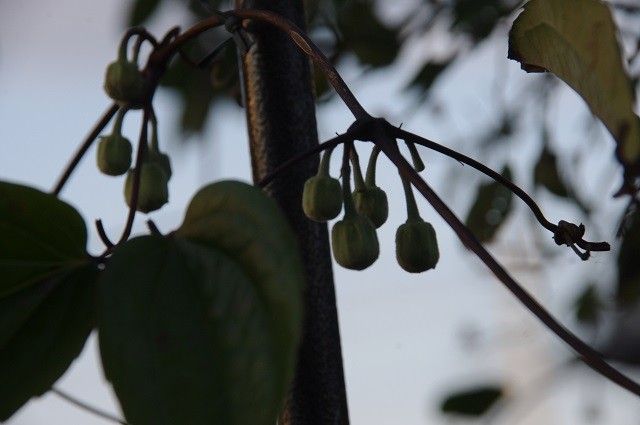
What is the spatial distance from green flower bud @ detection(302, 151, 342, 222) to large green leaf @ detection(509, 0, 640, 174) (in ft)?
0.24

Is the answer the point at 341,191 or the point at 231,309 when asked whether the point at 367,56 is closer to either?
the point at 341,191

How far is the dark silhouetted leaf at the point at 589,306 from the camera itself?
1.11 meters

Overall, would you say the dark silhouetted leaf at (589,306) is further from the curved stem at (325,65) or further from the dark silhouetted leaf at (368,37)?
the curved stem at (325,65)

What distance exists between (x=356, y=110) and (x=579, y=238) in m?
0.10

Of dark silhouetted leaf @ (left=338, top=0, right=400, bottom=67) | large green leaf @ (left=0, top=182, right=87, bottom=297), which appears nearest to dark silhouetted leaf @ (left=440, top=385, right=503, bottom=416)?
large green leaf @ (left=0, top=182, right=87, bottom=297)

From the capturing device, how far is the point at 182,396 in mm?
→ 270

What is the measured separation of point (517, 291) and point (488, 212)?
69 centimetres

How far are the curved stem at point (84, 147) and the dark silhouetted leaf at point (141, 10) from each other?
0.47 metres

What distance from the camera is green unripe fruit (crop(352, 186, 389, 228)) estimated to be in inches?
15.6

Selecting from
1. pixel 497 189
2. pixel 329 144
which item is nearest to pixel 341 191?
pixel 329 144

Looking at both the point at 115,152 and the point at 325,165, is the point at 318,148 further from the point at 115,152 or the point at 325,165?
the point at 115,152

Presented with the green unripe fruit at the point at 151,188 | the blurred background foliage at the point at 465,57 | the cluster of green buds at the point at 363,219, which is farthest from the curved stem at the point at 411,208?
the blurred background foliage at the point at 465,57

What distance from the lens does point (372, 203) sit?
40cm

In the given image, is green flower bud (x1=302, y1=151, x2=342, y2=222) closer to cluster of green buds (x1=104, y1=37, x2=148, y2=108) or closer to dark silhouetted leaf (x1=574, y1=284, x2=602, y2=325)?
cluster of green buds (x1=104, y1=37, x2=148, y2=108)
